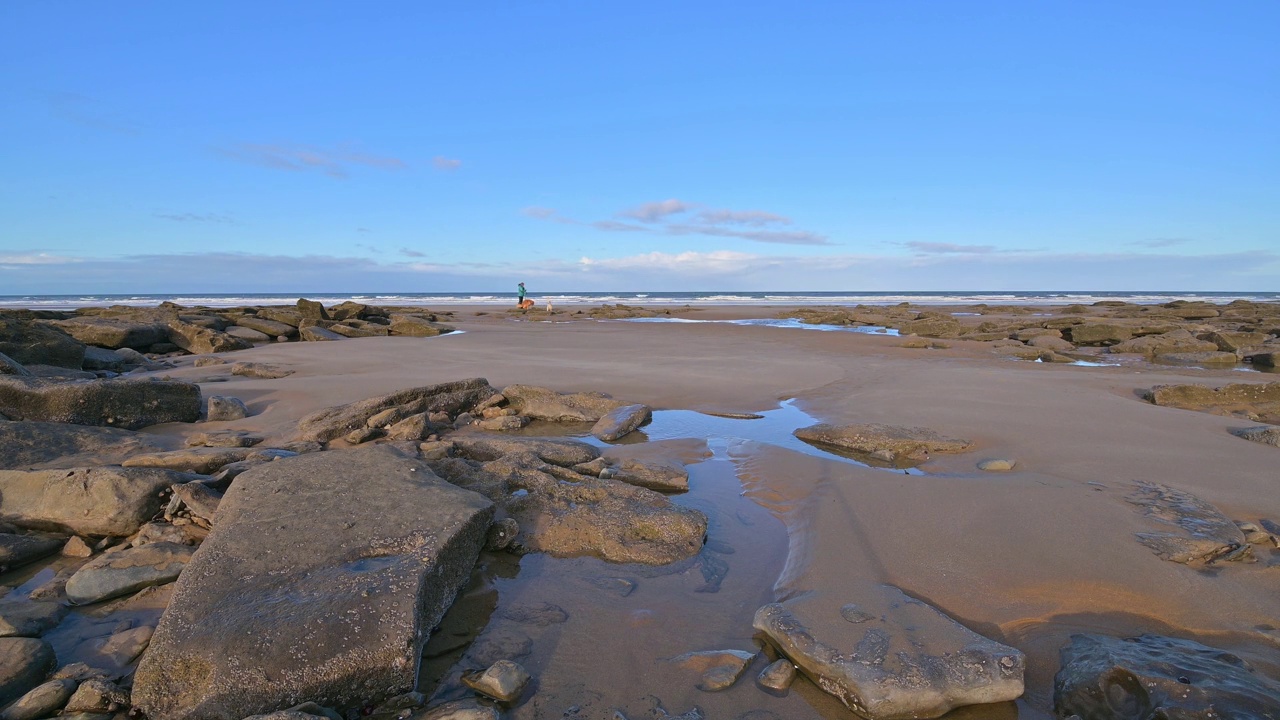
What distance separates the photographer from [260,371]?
9.67 meters

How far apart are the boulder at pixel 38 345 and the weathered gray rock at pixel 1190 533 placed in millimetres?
12574

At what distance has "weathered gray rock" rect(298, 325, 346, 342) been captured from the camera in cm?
1653

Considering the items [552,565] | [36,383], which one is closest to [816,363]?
[552,565]

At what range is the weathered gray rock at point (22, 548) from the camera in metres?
3.60

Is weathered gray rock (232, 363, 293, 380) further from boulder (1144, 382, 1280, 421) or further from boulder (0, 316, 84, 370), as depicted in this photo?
boulder (1144, 382, 1280, 421)

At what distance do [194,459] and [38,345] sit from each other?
674 cm

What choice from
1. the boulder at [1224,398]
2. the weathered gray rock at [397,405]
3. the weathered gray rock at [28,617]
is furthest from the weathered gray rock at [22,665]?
the boulder at [1224,398]

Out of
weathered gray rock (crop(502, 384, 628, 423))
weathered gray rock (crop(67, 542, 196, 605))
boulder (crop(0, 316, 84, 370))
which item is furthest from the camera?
boulder (crop(0, 316, 84, 370))

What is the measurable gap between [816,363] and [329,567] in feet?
35.6

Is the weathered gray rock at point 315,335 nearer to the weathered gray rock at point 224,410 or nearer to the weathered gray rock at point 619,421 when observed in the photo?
the weathered gray rock at point 224,410

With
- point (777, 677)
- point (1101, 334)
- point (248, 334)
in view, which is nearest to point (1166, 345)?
point (1101, 334)

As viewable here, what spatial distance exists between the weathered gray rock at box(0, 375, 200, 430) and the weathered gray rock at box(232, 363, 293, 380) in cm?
298

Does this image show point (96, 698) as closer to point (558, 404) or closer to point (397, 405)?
point (397, 405)

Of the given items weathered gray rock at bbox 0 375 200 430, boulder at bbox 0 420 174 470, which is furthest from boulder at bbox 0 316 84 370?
boulder at bbox 0 420 174 470
